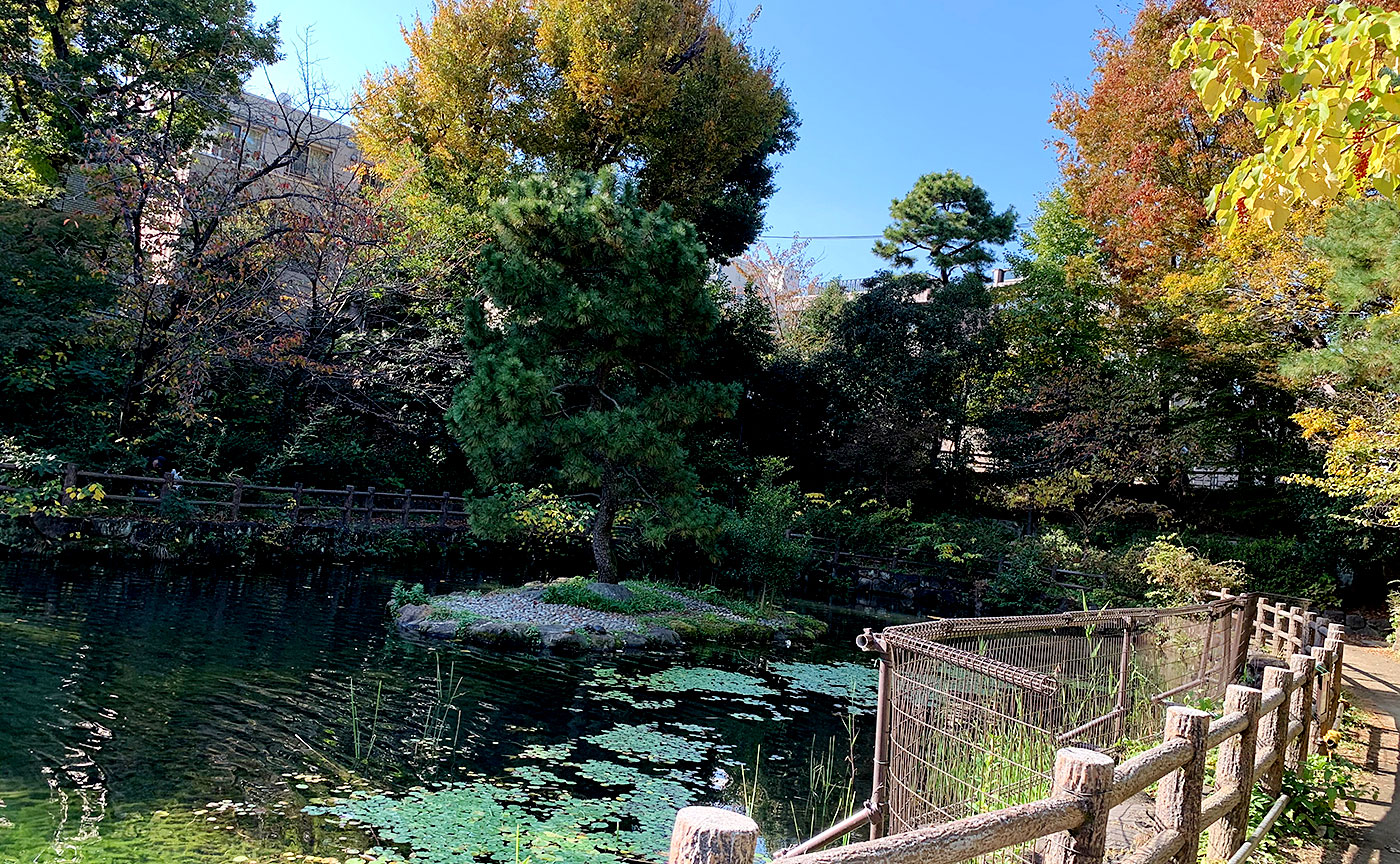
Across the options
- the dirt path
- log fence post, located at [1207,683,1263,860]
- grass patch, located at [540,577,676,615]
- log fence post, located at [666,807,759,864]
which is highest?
log fence post, located at [666,807,759,864]

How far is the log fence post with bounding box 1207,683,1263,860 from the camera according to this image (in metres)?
4.26

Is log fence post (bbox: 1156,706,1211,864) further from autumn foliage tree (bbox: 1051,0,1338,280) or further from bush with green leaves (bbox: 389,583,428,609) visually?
autumn foliage tree (bbox: 1051,0,1338,280)

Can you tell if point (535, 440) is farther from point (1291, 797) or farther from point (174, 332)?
point (1291, 797)

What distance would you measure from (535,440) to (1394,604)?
1563cm

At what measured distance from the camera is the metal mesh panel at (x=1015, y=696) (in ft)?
13.6

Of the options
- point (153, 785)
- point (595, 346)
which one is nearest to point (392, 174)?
point (595, 346)

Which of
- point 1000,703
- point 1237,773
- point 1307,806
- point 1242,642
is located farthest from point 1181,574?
point 1000,703

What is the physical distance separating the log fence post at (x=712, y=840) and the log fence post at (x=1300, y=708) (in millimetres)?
5127

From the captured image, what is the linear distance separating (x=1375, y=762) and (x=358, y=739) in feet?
25.1

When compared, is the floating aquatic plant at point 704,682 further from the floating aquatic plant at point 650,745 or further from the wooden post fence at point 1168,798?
the wooden post fence at point 1168,798

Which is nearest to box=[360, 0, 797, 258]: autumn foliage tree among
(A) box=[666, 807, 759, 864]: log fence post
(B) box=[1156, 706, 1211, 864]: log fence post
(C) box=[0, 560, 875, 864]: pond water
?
(C) box=[0, 560, 875, 864]: pond water

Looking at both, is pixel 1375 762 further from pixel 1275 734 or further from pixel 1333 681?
pixel 1275 734

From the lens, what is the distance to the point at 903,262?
33594mm

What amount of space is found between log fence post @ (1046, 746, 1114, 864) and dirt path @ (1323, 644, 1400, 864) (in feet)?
9.08
